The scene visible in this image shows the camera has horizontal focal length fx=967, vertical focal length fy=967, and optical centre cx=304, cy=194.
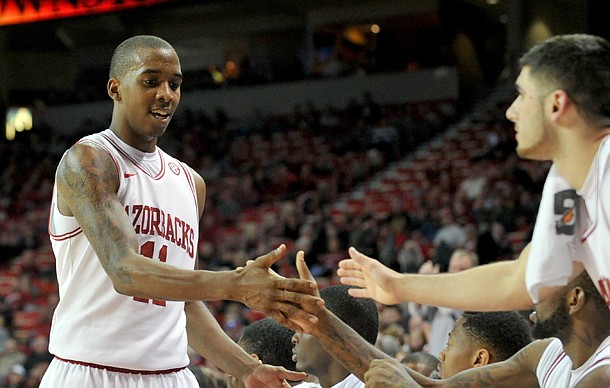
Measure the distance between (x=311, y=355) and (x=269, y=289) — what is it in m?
1.17

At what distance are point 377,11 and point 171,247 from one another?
65.5ft

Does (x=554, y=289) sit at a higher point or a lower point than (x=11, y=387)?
higher

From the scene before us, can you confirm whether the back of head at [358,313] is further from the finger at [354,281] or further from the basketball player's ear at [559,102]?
the basketball player's ear at [559,102]

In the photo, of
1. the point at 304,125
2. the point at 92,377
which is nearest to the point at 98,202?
the point at 92,377

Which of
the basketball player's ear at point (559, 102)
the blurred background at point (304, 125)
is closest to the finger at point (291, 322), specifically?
the basketball player's ear at point (559, 102)

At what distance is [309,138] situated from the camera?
803 inches

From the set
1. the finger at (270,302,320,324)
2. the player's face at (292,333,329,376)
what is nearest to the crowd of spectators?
the player's face at (292,333,329,376)

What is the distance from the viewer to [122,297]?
3.88 m

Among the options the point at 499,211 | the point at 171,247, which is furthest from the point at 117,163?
the point at 499,211

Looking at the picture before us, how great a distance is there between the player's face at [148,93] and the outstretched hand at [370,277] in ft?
3.52

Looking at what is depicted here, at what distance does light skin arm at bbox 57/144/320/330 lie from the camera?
11.1 feet

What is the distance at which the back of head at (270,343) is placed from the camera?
5098 millimetres

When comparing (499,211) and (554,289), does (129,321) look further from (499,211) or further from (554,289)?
(499,211)

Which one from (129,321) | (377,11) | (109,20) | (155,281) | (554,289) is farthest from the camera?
(109,20)
